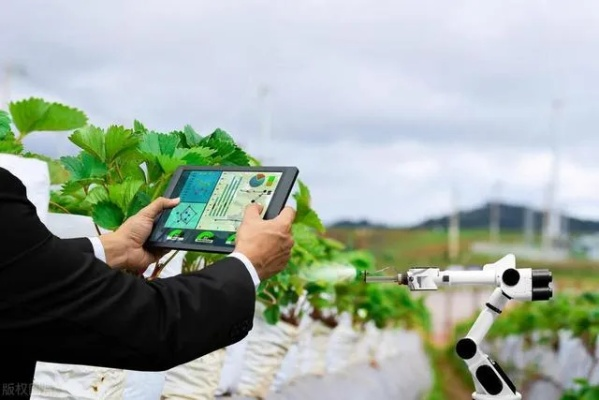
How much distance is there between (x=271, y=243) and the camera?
2.51 metres

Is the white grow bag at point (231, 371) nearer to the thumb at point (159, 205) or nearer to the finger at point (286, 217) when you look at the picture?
the thumb at point (159, 205)

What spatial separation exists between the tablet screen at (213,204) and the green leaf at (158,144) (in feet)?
2.21

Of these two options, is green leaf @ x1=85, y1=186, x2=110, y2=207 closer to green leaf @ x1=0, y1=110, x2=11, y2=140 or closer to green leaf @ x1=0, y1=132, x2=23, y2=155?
green leaf @ x1=0, y1=132, x2=23, y2=155

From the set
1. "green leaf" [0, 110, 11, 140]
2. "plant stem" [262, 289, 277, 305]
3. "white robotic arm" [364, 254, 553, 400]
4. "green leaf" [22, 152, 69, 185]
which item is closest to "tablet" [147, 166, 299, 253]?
"white robotic arm" [364, 254, 553, 400]

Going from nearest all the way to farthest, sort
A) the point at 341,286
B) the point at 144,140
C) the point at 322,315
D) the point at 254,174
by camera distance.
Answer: the point at 254,174, the point at 144,140, the point at 322,315, the point at 341,286

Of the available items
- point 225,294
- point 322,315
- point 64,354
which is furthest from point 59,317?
point 322,315

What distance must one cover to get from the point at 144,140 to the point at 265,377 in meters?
2.62

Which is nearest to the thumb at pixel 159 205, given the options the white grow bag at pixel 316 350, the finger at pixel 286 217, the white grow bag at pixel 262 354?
the finger at pixel 286 217

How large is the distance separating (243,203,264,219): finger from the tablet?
15 mm

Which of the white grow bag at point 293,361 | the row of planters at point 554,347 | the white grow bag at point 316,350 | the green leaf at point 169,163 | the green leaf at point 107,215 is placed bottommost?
the row of planters at point 554,347

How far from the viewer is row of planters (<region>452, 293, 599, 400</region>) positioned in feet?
38.4

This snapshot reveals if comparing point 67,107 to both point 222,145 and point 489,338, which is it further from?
point 489,338

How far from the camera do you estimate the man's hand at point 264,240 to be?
2.50m

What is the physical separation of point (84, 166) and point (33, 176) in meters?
0.23
